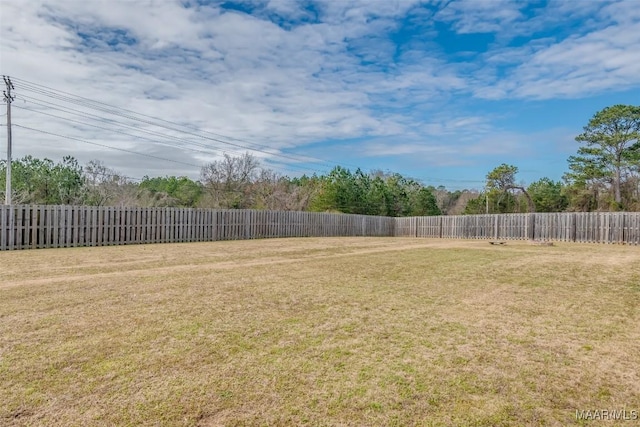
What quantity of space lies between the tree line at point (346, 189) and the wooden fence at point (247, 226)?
37.4ft

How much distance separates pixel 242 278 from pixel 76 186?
79.9 feet

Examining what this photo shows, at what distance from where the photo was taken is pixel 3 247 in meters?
10.4

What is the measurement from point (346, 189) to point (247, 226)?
814 inches

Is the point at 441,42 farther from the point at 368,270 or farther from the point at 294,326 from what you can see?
the point at 294,326

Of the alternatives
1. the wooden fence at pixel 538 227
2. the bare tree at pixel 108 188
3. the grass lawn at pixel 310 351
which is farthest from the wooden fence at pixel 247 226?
the bare tree at pixel 108 188

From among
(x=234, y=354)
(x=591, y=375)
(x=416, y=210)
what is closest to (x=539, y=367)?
(x=591, y=375)

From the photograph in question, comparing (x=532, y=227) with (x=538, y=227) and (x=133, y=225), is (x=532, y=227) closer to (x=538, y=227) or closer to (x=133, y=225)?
(x=538, y=227)

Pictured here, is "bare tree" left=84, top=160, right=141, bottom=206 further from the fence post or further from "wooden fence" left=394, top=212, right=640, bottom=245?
the fence post

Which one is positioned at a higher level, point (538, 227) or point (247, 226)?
point (538, 227)

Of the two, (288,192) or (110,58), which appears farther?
(288,192)

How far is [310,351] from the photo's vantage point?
9.81 ft

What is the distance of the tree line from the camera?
24.3m

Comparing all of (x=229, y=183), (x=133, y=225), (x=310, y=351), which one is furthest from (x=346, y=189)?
(x=310, y=351)

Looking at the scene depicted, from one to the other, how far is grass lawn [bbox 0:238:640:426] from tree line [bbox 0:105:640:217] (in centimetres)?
2283
